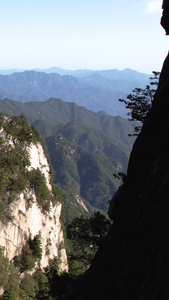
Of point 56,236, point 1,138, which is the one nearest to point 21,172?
point 1,138

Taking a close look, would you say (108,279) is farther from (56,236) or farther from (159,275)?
(56,236)

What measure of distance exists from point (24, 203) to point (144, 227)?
32.1 metres

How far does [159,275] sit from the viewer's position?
8.34m

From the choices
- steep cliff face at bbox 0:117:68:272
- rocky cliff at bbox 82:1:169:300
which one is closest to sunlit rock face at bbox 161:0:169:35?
rocky cliff at bbox 82:1:169:300

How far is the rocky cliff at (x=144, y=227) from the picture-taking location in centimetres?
904

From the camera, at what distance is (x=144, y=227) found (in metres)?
11.4

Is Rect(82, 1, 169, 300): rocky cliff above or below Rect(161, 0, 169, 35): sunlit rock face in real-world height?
below

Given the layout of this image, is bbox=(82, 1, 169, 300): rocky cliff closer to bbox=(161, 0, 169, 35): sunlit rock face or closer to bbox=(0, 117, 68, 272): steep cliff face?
bbox=(161, 0, 169, 35): sunlit rock face

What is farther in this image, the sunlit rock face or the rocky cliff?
the sunlit rock face

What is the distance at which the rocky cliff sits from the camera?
9.04 metres

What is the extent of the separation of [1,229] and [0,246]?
6.95 ft

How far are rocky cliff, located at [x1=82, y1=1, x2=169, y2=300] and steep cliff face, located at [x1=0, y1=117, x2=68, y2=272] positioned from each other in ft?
80.5

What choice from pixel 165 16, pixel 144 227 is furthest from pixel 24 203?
pixel 165 16

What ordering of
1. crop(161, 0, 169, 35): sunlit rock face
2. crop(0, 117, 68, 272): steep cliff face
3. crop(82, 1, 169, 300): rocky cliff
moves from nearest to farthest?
crop(82, 1, 169, 300): rocky cliff < crop(161, 0, 169, 35): sunlit rock face < crop(0, 117, 68, 272): steep cliff face
